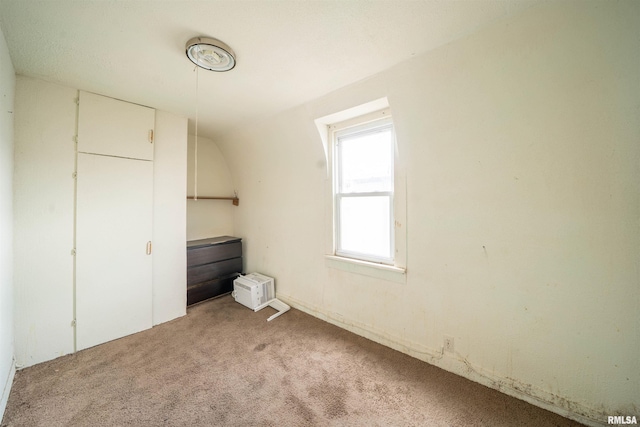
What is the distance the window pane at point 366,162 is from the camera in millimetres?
2195

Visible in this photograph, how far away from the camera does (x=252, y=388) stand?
5.21 ft

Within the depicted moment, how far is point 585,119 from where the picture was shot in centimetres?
124

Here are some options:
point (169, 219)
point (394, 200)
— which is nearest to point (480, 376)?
point (394, 200)

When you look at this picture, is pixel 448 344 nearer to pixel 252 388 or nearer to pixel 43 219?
pixel 252 388

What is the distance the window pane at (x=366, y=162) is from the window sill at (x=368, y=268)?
0.73 meters

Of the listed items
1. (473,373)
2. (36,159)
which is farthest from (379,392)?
(36,159)

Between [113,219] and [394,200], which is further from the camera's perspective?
[113,219]

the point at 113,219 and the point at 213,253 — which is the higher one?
the point at 113,219

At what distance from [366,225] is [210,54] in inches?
75.3

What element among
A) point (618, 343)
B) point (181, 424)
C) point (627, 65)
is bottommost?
point (181, 424)

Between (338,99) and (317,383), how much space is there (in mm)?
2388

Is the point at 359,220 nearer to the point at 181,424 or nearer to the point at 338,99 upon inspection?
the point at 338,99

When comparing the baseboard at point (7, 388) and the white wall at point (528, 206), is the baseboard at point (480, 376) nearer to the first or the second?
the white wall at point (528, 206)

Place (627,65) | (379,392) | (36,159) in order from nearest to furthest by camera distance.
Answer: (627,65), (379,392), (36,159)
